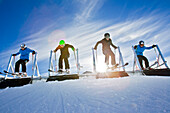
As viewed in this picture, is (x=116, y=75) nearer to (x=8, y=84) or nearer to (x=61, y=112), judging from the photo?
(x=61, y=112)

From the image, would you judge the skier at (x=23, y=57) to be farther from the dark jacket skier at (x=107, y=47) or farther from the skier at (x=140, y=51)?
the skier at (x=140, y=51)

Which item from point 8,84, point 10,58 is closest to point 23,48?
point 10,58

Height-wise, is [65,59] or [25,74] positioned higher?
[65,59]

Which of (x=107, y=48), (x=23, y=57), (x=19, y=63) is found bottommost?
(x=19, y=63)

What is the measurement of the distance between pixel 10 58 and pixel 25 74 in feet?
5.22

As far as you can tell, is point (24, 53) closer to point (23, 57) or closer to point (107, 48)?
point (23, 57)

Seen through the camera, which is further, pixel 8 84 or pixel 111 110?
pixel 8 84

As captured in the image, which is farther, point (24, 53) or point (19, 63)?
point (24, 53)

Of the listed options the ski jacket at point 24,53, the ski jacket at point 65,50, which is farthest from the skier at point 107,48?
the ski jacket at point 24,53

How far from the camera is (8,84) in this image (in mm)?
4520

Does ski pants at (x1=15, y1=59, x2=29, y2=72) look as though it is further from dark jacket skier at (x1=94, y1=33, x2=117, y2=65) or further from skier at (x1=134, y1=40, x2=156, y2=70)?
skier at (x1=134, y1=40, x2=156, y2=70)

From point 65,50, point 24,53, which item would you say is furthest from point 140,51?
point 24,53

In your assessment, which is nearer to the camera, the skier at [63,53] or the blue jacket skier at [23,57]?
the skier at [63,53]

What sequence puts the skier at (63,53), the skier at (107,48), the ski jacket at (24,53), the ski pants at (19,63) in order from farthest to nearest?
the ski jacket at (24,53) → the ski pants at (19,63) → the skier at (63,53) → the skier at (107,48)
